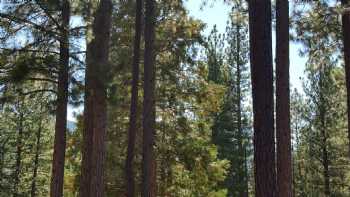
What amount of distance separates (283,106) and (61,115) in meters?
4.76

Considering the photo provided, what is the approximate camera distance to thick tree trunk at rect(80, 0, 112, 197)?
9.94 metres

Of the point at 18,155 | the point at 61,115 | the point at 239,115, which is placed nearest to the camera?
the point at 61,115

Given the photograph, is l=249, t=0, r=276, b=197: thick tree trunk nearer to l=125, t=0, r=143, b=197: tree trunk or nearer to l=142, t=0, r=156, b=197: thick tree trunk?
l=125, t=0, r=143, b=197: tree trunk

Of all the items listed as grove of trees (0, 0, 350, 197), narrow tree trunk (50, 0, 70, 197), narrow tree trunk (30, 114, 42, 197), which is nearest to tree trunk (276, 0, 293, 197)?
grove of trees (0, 0, 350, 197)

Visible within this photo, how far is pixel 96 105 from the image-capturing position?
10.3m

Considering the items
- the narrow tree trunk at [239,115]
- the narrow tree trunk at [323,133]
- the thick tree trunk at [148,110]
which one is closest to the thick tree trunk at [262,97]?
the thick tree trunk at [148,110]

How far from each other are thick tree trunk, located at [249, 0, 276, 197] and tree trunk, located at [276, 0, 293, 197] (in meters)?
2.41

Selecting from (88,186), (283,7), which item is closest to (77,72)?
(88,186)

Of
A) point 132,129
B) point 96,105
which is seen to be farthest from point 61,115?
point 132,129

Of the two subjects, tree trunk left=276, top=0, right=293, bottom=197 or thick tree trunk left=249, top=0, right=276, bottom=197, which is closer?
thick tree trunk left=249, top=0, right=276, bottom=197

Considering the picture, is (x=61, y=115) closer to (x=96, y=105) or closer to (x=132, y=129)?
(x=96, y=105)

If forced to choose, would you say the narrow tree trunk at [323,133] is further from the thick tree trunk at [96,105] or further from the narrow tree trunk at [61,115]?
the narrow tree trunk at [61,115]

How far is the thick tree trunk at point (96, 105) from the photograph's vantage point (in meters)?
9.94

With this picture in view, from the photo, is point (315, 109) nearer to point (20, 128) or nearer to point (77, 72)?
point (20, 128)
